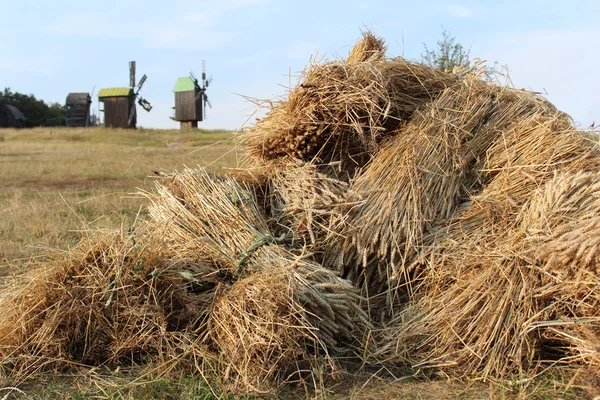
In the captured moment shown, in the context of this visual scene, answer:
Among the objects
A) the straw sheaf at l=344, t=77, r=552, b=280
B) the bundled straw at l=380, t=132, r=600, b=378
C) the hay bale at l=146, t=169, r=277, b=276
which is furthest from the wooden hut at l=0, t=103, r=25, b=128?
the bundled straw at l=380, t=132, r=600, b=378

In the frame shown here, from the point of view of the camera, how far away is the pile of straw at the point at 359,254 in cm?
318

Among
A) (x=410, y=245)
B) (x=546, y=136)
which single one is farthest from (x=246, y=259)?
(x=546, y=136)

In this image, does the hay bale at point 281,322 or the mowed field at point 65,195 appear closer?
the hay bale at point 281,322

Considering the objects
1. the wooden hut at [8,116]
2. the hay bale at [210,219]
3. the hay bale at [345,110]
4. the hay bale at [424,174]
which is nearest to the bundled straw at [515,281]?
the hay bale at [424,174]

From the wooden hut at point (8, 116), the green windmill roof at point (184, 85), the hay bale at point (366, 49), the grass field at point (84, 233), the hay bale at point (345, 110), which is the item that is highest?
the green windmill roof at point (184, 85)

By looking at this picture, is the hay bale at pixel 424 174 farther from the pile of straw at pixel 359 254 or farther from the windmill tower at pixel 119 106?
the windmill tower at pixel 119 106

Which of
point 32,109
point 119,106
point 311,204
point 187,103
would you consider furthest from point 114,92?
point 311,204

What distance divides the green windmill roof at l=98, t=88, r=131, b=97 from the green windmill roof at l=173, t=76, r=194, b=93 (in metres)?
4.36

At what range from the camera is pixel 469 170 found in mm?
4168

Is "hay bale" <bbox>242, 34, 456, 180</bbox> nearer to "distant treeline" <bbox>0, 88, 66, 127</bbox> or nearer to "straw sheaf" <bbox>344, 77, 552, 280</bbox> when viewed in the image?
"straw sheaf" <bbox>344, 77, 552, 280</bbox>

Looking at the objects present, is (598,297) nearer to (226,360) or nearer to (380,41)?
(226,360)

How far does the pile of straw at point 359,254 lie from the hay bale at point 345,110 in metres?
0.02

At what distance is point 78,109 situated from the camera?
54.1 meters

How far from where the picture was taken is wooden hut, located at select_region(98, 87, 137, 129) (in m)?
48.9
